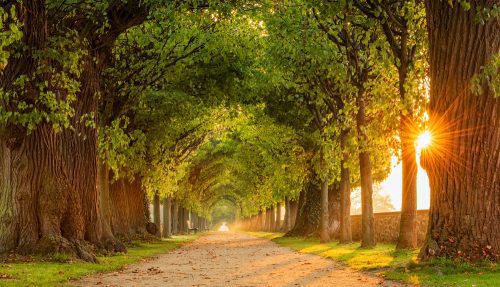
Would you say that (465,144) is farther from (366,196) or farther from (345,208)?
(345,208)

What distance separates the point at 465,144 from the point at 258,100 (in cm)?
1625

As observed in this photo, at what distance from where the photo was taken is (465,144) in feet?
37.6

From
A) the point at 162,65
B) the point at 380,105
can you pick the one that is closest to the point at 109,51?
the point at 162,65

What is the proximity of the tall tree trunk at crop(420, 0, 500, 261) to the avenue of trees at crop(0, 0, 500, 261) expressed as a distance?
0.03 metres

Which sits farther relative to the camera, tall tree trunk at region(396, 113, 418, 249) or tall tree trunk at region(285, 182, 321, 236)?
tall tree trunk at region(285, 182, 321, 236)

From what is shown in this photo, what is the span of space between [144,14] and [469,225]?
10620 mm

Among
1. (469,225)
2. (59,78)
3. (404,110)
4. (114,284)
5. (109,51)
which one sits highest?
(109,51)

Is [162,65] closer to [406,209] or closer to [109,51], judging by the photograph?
[109,51]

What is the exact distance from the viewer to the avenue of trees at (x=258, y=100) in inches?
449

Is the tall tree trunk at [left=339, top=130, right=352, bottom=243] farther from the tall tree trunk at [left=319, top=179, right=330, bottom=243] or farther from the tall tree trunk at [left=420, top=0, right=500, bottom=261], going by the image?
the tall tree trunk at [left=420, top=0, right=500, bottom=261]

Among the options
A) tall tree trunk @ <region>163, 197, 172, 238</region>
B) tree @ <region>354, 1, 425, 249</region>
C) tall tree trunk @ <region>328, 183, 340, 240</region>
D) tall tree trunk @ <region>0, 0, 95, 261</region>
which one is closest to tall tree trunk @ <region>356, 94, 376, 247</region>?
tree @ <region>354, 1, 425, 249</region>

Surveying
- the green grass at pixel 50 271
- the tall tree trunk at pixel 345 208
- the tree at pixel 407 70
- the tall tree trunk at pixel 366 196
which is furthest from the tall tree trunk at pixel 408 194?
the green grass at pixel 50 271

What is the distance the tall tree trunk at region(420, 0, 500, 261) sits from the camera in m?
11.2

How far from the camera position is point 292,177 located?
1239 inches
